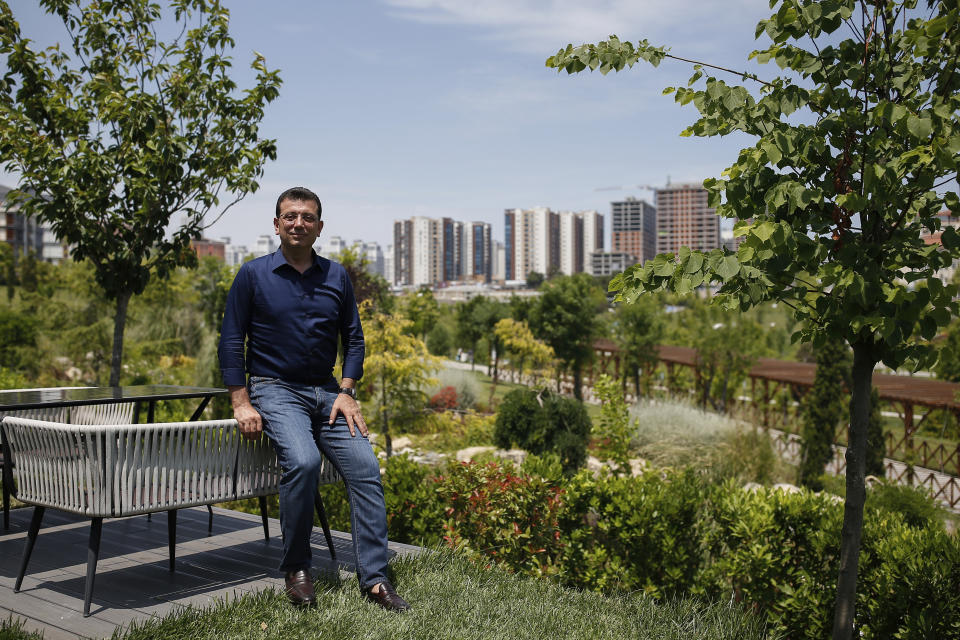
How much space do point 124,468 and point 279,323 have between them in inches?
33.3

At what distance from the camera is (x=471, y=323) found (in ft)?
119

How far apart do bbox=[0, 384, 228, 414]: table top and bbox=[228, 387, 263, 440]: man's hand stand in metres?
0.56

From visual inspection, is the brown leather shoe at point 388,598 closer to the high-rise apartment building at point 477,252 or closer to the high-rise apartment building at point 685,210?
the high-rise apartment building at point 685,210

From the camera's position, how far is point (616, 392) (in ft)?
24.1

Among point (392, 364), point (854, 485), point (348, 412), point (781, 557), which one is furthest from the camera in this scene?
point (392, 364)

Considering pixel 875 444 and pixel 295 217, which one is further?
pixel 875 444

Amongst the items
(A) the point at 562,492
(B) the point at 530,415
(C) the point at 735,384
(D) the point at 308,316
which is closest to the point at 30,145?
(D) the point at 308,316

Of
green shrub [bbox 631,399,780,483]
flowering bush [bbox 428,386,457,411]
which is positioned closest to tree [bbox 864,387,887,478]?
green shrub [bbox 631,399,780,483]

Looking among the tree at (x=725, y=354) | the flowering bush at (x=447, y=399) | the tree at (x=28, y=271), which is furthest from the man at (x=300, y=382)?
the tree at (x=28, y=271)

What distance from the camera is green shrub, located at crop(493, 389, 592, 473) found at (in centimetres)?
1141

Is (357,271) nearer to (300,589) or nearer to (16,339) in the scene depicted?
(16,339)

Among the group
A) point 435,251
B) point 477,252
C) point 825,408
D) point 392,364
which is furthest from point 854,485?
point 477,252

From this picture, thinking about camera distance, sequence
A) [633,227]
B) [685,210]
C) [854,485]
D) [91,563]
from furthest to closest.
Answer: [633,227], [685,210], [91,563], [854,485]

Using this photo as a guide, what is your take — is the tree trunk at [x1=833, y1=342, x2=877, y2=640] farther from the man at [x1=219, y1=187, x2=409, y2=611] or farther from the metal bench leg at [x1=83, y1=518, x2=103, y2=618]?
the metal bench leg at [x1=83, y1=518, x2=103, y2=618]
